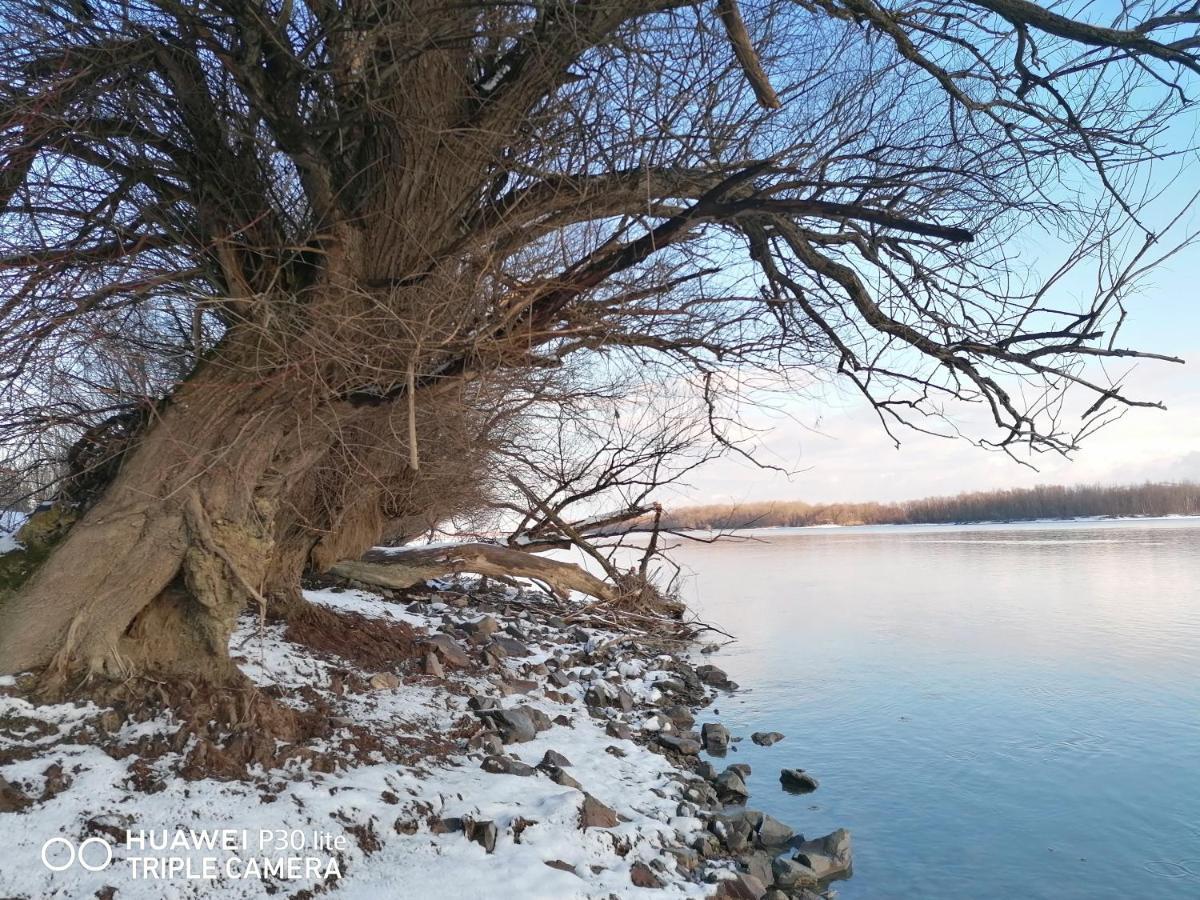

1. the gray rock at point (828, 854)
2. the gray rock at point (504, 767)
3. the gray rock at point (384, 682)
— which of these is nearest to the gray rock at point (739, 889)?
the gray rock at point (828, 854)

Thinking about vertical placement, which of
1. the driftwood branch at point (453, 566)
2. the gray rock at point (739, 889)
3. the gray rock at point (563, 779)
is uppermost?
the driftwood branch at point (453, 566)

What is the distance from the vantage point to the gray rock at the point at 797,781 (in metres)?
5.32

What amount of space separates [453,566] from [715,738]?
144 inches

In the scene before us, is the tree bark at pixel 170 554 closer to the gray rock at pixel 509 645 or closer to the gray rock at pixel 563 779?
the gray rock at pixel 563 779

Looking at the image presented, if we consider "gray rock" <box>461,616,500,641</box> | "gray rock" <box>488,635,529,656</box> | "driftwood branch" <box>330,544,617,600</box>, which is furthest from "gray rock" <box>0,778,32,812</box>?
"driftwood branch" <box>330,544,617,600</box>

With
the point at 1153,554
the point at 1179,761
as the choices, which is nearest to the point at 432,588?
the point at 1179,761

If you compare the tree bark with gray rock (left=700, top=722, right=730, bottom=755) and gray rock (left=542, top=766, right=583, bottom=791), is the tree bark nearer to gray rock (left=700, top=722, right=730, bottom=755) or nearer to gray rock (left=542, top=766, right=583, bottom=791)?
gray rock (left=542, top=766, right=583, bottom=791)

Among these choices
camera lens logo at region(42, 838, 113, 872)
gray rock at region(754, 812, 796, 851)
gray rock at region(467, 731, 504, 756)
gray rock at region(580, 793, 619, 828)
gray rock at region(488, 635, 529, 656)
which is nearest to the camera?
camera lens logo at region(42, 838, 113, 872)

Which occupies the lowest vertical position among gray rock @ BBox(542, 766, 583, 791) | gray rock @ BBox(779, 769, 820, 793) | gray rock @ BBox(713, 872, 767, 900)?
gray rock @ BBox(779, 769, 820, 793)

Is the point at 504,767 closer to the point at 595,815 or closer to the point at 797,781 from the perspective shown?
the point at 595,815

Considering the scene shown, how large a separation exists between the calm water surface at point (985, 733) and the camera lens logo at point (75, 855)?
130 inches

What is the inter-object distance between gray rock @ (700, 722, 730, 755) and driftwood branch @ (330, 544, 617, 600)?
10.8 ft

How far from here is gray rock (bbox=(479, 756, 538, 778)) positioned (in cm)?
430

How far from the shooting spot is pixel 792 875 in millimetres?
4031
